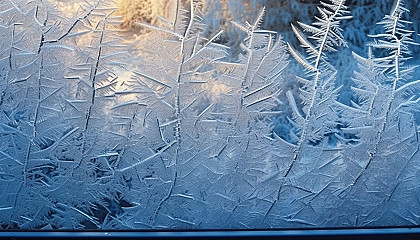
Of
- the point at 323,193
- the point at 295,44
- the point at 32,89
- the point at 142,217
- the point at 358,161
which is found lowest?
the point at 142,217

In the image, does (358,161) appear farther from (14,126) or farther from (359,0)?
(14,126)

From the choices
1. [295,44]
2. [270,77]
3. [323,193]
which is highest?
[295,44]

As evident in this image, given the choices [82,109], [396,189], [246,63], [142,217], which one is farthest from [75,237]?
[396,189]

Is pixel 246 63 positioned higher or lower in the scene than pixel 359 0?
lower

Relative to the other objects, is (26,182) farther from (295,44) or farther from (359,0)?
(359,0)

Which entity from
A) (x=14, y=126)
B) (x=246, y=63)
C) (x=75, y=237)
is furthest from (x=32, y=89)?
(x=246, y=63)

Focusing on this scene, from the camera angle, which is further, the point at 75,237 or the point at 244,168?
the point at 244,168
